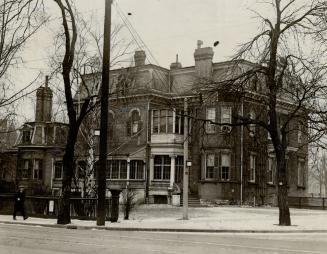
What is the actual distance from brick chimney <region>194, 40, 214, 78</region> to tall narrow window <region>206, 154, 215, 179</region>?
6.18 m

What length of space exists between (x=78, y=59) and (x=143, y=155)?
45.4 feet

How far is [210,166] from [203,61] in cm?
807

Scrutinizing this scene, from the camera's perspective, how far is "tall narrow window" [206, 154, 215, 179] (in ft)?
139

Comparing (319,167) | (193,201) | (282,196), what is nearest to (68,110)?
(282,196)

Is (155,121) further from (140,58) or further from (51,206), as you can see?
(51,206)

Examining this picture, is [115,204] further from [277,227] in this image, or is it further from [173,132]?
[173,132]

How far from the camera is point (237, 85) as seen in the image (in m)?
23.0

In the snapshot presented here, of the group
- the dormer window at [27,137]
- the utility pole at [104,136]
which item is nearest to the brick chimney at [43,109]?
the dormer window at [27,137]

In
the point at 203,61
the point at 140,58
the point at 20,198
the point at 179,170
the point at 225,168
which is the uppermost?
the point at 140,58

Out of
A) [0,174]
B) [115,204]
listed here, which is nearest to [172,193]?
[115,204]

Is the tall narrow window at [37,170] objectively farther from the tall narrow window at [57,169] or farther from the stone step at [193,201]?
the stone step at [193,201]

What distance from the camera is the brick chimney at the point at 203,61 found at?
43.5 metres

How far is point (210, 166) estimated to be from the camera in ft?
139

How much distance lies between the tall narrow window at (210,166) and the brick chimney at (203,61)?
6.18m
